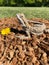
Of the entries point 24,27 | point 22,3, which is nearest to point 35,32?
point 24,27

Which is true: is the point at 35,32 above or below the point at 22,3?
above

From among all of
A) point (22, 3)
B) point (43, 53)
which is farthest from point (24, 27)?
point (22, 3)

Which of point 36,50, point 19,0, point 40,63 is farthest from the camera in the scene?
point 19,0

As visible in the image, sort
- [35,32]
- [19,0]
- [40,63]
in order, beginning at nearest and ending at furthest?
[40,63] → [35,32] → [19,0]

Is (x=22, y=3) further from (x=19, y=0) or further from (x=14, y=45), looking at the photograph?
(x=14, y=45)

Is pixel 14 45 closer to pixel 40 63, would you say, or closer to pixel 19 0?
pixel 40 63

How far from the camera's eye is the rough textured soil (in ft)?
16.4

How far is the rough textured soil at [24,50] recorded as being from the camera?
4.99 metres

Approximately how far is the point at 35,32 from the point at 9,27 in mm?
915

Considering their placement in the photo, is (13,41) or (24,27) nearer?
(13,41)

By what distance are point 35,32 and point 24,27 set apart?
13.7 inches

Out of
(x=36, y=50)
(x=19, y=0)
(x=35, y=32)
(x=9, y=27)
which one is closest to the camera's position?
(x=36, y=50)

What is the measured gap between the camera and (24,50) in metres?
5.26

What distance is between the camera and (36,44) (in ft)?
18.0
